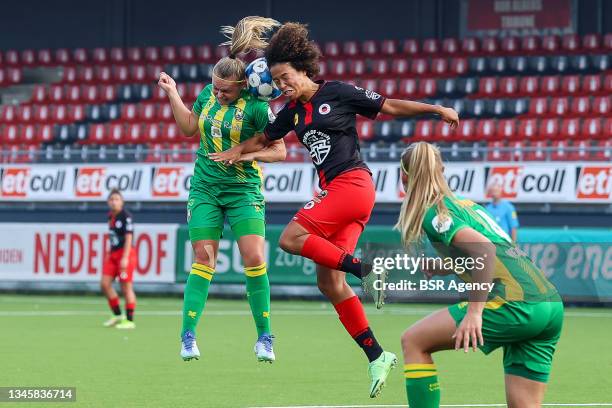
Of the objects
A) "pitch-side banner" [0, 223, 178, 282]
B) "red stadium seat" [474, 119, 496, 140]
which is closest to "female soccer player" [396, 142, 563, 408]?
"pitch-side banner" [0, 223, 178, 282]

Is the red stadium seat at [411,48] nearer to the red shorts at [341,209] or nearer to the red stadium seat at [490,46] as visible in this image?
the red stadium seat at [490,46]

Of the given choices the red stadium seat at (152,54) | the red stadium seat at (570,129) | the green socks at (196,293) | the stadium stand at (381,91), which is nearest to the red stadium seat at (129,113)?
the stadium stand at (381,91)

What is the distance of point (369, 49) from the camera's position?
2975 cm

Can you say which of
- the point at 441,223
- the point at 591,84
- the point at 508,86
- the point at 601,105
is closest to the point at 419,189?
the point at 441,223

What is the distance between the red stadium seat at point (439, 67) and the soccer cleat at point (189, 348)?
781 inches

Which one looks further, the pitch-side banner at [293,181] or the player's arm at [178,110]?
the pitch-side banner at [293,181]

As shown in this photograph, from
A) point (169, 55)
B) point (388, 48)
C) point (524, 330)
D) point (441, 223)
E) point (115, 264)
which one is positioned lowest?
point (115, 264)

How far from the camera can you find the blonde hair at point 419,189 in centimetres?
650

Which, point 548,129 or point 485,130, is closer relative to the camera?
point 548,129

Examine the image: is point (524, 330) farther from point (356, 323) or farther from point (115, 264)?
point (115, 264)

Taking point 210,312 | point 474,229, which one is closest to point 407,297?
point 474,229

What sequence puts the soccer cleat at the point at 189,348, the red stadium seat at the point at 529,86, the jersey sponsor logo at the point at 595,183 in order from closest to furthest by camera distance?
the soccer cleat at the point at 189,348
the jersey sponsor logo at the point at 595,183
the red stadium seat at the point at 529,86

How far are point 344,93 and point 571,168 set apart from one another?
12935mm

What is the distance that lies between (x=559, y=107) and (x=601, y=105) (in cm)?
86
